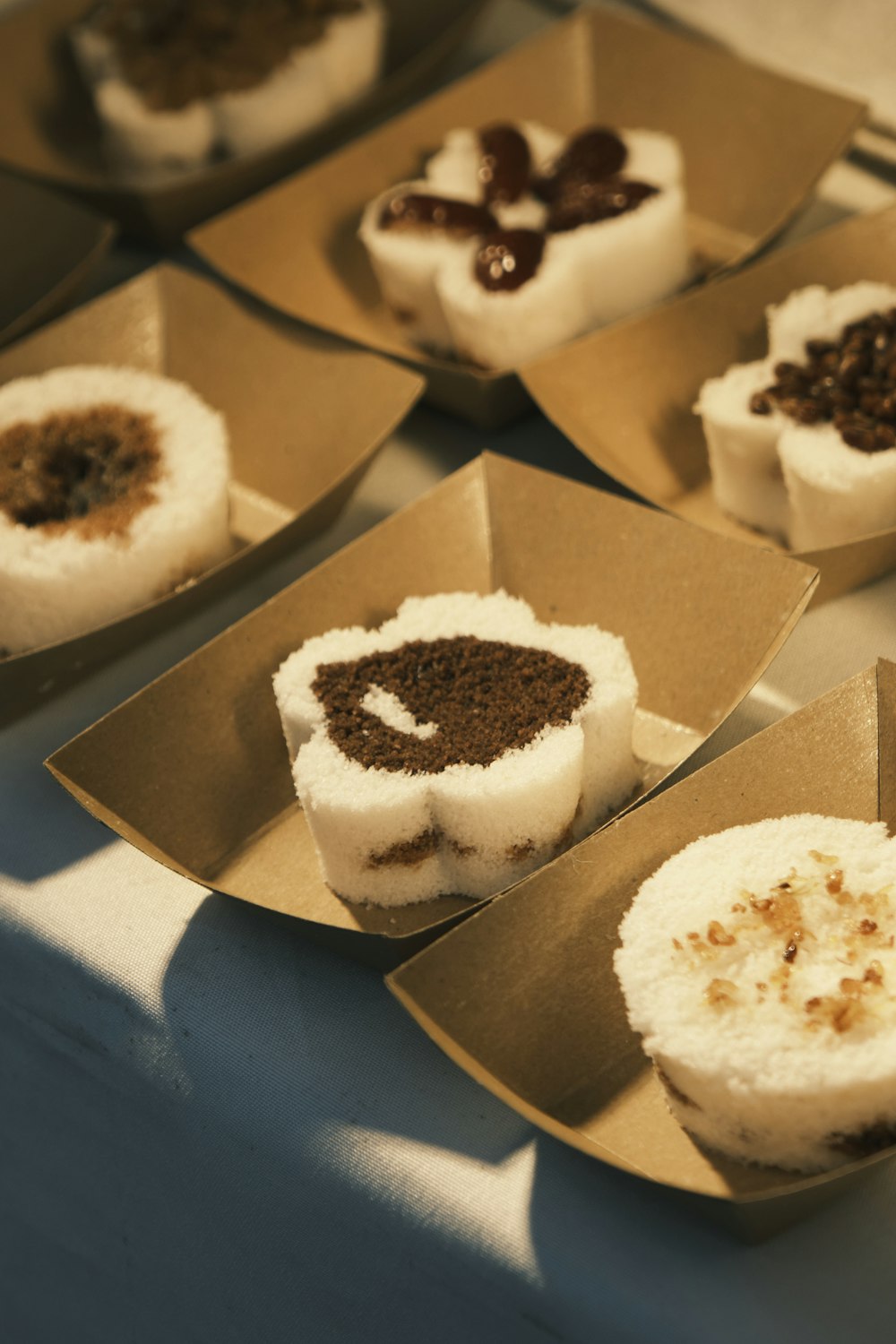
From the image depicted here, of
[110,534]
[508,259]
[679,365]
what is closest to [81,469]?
[110,534]

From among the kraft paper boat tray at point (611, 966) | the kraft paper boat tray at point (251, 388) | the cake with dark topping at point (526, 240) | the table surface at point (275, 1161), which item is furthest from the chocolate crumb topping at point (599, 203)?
the kraft paper boat tray at point (611, 966)

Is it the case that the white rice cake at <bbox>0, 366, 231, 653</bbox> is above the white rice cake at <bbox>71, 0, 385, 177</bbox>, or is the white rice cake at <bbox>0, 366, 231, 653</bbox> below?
below

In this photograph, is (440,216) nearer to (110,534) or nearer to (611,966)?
(110,534)

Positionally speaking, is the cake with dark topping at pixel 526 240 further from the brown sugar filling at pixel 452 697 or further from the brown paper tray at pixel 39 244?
the brown sugar filling at pixel 452 697

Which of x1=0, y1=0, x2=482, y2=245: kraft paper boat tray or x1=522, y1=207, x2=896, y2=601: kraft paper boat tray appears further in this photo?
x1=0, y1=0, x2=482, y2=245: kraft paper boat tray

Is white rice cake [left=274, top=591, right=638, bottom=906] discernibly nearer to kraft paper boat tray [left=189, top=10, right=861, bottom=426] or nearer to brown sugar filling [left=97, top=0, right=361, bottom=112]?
kraft paper boat tray [left=189, top=10, right=861, bottom=426]

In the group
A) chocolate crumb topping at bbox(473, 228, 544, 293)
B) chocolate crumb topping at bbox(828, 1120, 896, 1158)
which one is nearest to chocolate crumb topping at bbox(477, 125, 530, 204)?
chocolate crumb topping at bbox(473, 228, 544, 293)
